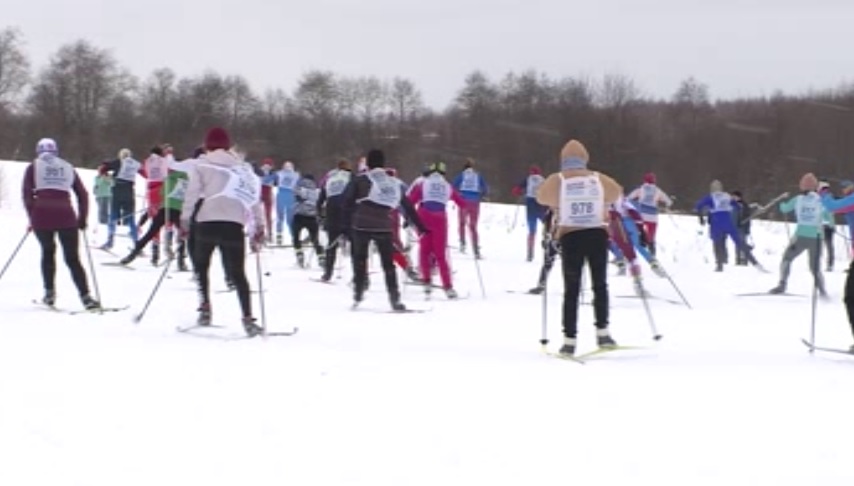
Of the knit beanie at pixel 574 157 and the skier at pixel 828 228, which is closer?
the knit beanie at pixel 574 157

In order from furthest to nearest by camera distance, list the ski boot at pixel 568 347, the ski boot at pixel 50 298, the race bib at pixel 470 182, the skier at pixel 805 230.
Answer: the race bib at pixel 470 182 → the skier at pixel 805 230 → the ski boot at pixel 50 298 → the ski boot at pixel 568 347

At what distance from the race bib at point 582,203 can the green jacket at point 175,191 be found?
829 cm

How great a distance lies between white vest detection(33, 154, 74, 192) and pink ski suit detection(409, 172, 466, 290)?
16.1 ft

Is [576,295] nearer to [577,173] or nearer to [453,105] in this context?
[577,173]

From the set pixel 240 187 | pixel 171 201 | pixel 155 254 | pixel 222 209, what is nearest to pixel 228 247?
pixel 222 209

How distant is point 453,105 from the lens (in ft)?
292

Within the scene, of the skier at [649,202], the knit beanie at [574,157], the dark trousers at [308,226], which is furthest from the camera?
the skier at [649,202]

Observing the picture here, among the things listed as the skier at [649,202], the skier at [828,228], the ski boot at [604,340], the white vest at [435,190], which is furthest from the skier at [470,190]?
the ski boot at [604,340]

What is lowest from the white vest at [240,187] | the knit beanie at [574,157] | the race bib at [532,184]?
the race bib at [532,184]

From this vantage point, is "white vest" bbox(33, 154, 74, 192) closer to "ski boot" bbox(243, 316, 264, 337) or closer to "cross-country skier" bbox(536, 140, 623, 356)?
"ski boot" bbox(243, 316, 264, 337)

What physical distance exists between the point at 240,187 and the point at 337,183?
6839 mm

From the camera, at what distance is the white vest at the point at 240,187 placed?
9117 millimetres

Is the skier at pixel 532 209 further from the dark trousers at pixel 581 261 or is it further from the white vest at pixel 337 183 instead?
the dark trousers at pixel 581 261

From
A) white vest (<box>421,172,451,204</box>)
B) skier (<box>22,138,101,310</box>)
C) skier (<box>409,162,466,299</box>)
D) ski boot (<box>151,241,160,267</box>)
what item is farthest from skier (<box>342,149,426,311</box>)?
ski boot (<box>151,241,160,267</box>)
